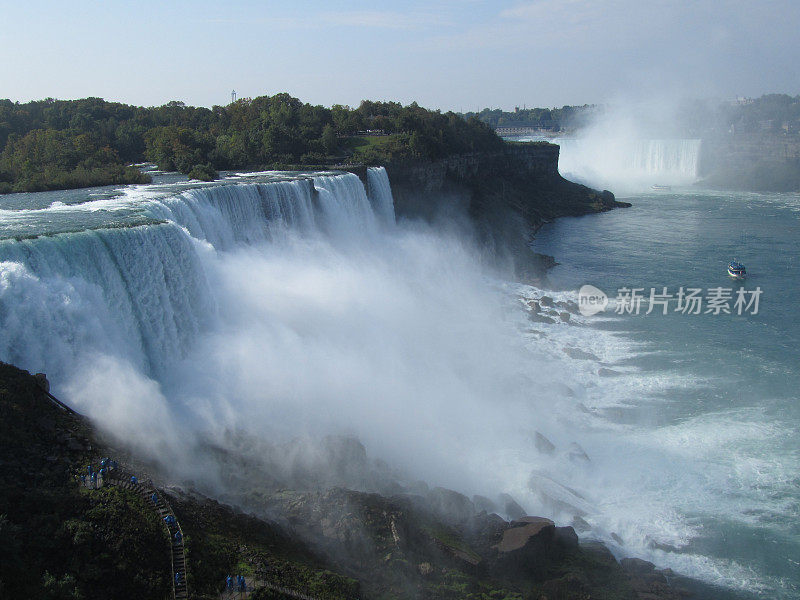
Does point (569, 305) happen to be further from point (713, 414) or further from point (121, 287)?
point (121, 287)

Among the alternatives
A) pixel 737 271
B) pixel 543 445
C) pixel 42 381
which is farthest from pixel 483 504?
pixel 737 271

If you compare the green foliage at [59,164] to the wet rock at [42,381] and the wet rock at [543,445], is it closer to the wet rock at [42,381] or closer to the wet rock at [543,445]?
the wet rock at [42,381]

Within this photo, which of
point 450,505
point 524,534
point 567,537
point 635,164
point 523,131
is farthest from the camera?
point 523,131

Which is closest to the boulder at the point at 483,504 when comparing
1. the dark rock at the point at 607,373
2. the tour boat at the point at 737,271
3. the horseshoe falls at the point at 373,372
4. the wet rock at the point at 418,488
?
the horseshoe falls at the point at 373,372

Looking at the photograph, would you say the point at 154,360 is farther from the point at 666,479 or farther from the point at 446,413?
the point at 666,479

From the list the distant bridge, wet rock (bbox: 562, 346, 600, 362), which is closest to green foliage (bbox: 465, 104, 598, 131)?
the distant bridge

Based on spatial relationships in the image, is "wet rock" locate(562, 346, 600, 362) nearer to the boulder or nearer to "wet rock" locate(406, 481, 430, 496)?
the boulder
